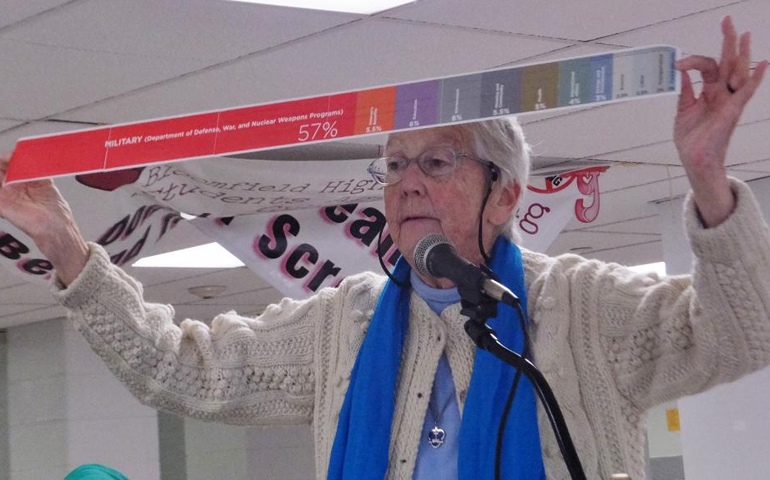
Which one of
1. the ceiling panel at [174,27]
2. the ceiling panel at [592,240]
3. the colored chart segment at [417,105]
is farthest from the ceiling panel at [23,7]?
the ceiling panel at [592,240]

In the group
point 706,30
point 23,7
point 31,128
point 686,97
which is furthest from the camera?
point 31,128

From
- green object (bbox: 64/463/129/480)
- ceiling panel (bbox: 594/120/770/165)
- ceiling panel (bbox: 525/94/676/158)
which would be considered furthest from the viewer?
ceiling panel (bbox: 594/120/770/165)

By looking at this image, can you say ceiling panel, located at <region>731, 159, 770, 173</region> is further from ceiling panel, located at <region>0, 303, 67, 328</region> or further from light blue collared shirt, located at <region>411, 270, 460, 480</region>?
ceiling panel, located at <region>0, 303, 67, 328</region>

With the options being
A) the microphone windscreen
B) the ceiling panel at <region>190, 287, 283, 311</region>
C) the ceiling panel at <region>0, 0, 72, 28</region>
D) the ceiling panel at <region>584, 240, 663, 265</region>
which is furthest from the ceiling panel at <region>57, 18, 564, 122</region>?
the ceiling panel at <region>190, 287, 283, 311</region>

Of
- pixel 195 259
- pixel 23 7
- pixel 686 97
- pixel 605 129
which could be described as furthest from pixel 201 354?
pixel 195 259

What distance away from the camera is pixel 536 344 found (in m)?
1.77

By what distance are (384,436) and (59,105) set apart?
91.7 inches

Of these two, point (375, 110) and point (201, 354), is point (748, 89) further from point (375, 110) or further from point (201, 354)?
point (201, 354)

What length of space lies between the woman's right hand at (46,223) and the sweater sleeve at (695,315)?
80 cm

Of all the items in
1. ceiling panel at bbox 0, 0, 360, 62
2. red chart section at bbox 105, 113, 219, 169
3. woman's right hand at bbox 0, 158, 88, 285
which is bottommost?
woman's right hand at bbox 0, 158, 88, 285

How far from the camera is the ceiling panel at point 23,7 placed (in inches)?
110

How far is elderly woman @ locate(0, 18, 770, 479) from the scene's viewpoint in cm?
155

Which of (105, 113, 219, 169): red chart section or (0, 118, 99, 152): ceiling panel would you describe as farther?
(0, 118, 99, 152): ceiling panel

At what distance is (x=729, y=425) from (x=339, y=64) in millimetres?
3131
